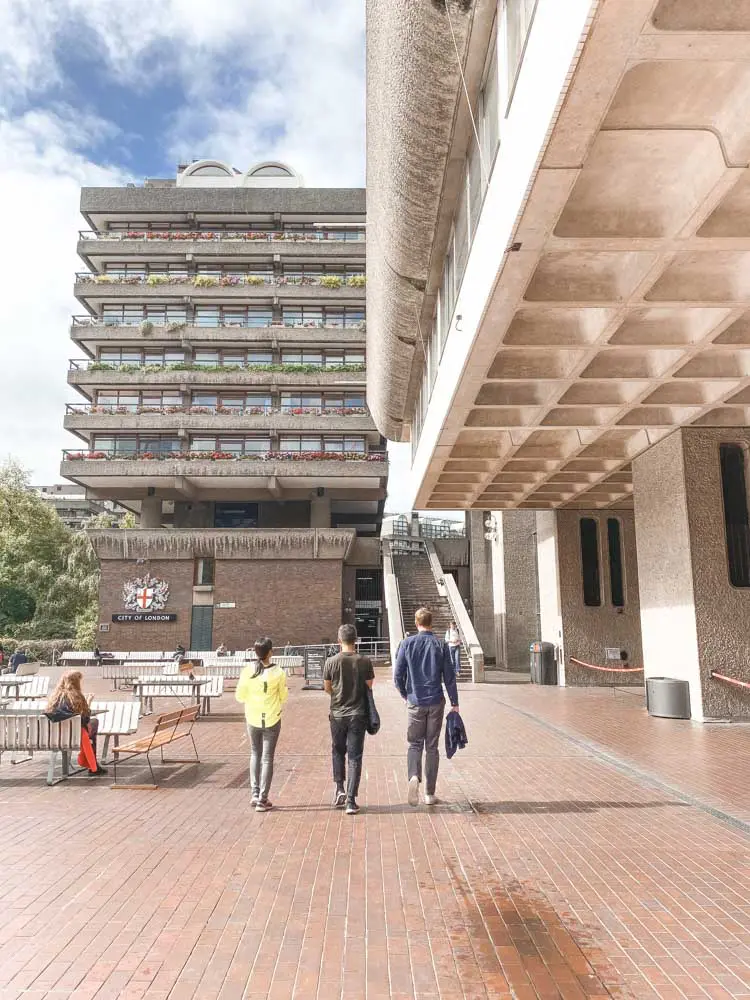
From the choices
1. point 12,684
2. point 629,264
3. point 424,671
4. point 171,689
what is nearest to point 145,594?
point 12,684

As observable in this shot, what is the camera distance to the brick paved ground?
3.91 meters

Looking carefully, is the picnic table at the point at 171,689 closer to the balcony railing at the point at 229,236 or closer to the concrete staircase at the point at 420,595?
the concrete staircase at the point at 420,595

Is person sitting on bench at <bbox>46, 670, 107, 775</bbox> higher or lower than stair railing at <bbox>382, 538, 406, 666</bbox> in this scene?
lower

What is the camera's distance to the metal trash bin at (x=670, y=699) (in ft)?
47.0

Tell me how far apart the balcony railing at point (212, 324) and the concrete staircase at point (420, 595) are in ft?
45.1

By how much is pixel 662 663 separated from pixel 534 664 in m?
8.08

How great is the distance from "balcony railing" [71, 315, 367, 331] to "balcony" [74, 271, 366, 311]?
51.9 inches

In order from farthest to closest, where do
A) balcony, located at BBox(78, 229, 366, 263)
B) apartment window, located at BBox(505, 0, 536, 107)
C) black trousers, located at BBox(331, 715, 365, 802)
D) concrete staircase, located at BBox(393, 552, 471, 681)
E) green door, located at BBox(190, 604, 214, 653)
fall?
balcony, located at BBox(78, 229, 366, 263) → green door, located at BBox(190, 604, 214, 653) → concrete staircase, located at BBox(393, 552, 471, 681) → black trousers, located at BBox(331, 715, 365, 802) → apartment window, located at BBox(505, 0, 536, 107)

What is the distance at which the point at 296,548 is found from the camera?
3772cm

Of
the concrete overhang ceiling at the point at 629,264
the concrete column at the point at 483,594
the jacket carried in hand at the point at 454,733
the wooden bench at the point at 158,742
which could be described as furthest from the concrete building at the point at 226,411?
the jacket carried in hand at the point at 454,733

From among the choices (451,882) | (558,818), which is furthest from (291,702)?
(451,882)

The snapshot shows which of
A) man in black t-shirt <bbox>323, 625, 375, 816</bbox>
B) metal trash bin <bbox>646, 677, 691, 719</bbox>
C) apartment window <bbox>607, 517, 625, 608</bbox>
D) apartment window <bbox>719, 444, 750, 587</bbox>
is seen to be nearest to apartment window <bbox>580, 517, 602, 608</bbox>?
apartment window <bbox>607, 517, 625, 608</bbox>

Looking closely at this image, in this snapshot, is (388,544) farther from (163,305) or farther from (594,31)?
(594,31)

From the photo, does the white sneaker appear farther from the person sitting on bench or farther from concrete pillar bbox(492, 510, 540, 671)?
concrete pillar bbox(492, 510, 540, 671)
